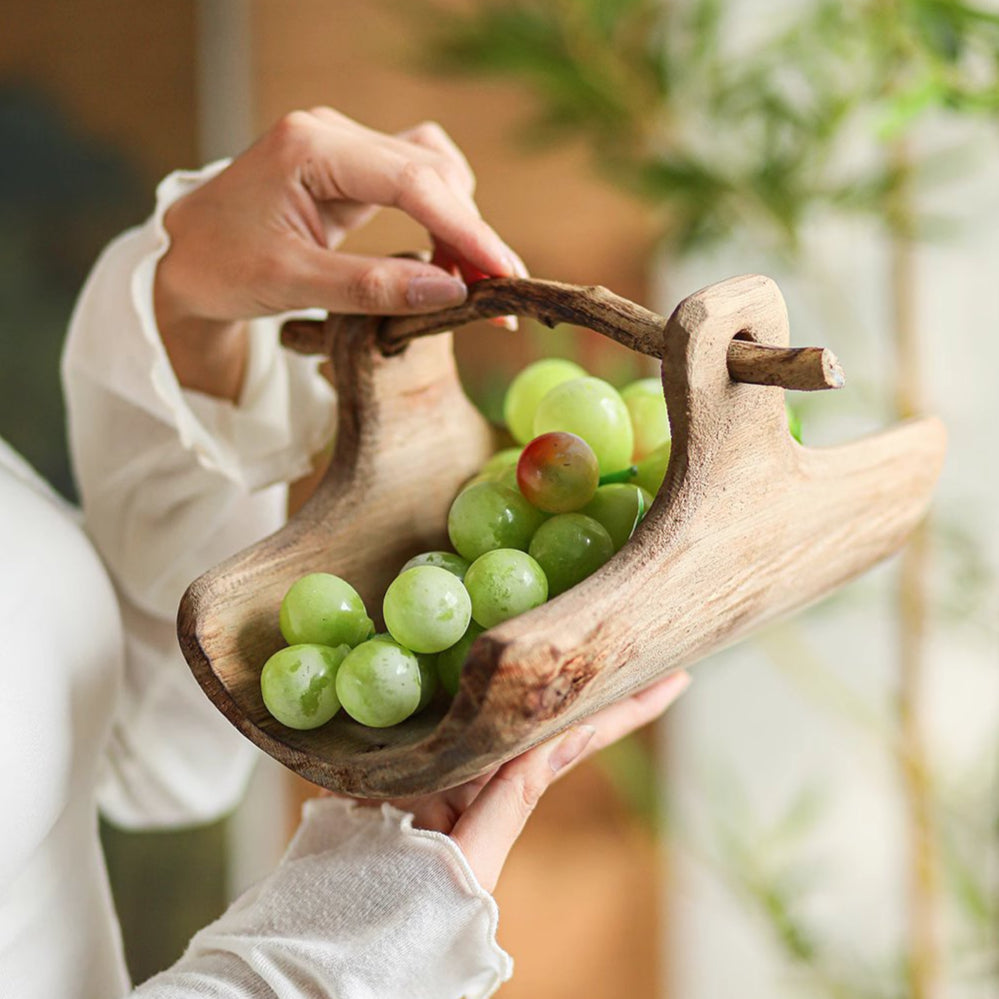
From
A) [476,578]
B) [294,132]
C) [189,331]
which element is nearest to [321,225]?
[294,132]

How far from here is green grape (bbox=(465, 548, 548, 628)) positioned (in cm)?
51

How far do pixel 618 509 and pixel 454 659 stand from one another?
0.12 metres

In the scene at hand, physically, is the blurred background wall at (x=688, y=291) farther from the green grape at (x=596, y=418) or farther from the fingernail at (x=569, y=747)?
the fingernail at (x=569, y=747)

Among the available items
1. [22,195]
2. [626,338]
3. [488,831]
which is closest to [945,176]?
[626,338]

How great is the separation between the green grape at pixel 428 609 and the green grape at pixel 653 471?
14 cm

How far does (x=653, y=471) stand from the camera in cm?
59

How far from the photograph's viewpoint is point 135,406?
0.82 meters

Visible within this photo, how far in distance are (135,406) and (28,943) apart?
0.38 metres

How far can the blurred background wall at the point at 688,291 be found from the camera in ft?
4.35

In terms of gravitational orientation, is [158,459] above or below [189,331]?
below

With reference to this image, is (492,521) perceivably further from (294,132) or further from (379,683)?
(294,132)

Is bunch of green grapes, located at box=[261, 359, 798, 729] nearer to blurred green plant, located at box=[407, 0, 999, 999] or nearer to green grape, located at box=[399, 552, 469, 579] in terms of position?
green grape, located at box=[399, 552, 469, 579]

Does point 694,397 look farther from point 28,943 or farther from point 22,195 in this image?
point 22,195

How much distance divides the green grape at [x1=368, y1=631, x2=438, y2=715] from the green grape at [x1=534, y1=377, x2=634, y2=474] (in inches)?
5.9
